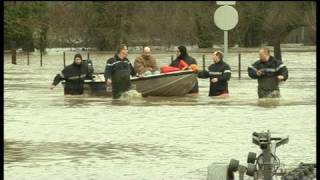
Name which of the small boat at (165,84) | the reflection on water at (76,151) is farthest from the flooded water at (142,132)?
the small boat at (165,84)

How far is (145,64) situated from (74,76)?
1910mm

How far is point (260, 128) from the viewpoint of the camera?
679 inches

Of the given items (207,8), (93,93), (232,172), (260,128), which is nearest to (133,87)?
(93,93)

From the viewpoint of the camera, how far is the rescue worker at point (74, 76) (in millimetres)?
25891

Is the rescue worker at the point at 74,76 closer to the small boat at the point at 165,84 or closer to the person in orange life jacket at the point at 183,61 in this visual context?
the small boat at the point at 165,84

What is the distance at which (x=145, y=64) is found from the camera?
86.0ft

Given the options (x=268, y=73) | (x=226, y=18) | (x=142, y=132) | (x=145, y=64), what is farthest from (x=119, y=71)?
(x=142, y=132)

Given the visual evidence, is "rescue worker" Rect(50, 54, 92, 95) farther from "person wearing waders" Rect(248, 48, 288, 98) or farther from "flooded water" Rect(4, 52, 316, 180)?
"person wearing waders" Rect(248, 48, 288, 98)

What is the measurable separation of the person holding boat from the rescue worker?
1.31m

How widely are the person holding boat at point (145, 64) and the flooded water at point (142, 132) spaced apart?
0.98 metres

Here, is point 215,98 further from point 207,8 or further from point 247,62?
point 207,8

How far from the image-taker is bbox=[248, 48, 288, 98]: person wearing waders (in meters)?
23.6

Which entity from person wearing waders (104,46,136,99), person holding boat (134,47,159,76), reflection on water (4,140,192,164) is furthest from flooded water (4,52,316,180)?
person holding boat (134,47,159,76)

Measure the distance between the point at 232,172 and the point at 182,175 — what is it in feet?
4.57
